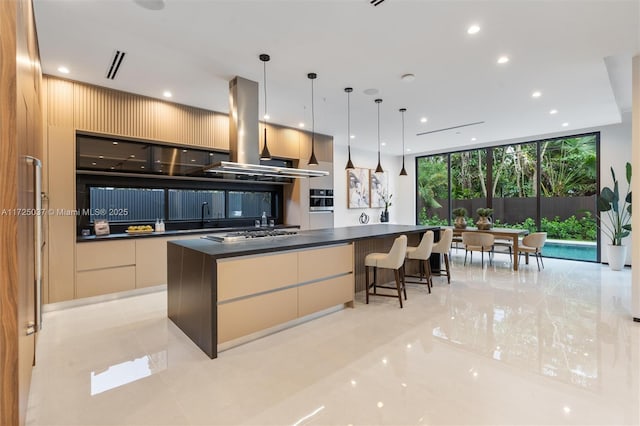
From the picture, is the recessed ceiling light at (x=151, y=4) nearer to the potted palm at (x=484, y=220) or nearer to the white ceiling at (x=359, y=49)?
the white ceiling at (x=359, y=49)

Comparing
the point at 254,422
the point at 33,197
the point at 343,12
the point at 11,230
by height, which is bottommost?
the point at 254,422

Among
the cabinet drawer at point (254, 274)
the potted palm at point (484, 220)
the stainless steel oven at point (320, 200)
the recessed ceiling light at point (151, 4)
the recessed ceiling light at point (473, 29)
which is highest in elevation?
the recessed ceiling light at point (473, 29)

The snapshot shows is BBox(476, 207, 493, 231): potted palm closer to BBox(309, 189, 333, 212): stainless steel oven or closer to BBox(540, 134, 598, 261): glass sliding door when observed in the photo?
BBox(540, 134, 598, 261): glass sliding door

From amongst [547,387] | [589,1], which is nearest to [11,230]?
[547,387]

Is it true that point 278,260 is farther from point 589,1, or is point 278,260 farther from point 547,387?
point 589,1

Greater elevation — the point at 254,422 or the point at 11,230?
the point at 11,230

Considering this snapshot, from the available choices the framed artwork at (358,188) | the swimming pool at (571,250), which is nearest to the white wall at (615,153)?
the swimming pool at (571,250)

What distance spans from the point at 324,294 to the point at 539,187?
6.54 meters

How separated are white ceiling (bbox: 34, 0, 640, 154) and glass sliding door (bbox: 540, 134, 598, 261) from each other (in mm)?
1940

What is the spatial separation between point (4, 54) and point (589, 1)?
12.6 feet

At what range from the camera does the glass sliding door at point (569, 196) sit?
666 centimetres

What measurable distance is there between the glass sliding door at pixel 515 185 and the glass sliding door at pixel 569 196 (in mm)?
199

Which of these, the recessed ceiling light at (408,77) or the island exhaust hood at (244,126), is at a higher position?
the recessed ceiling light at (408,77)

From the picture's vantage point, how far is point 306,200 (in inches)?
249
